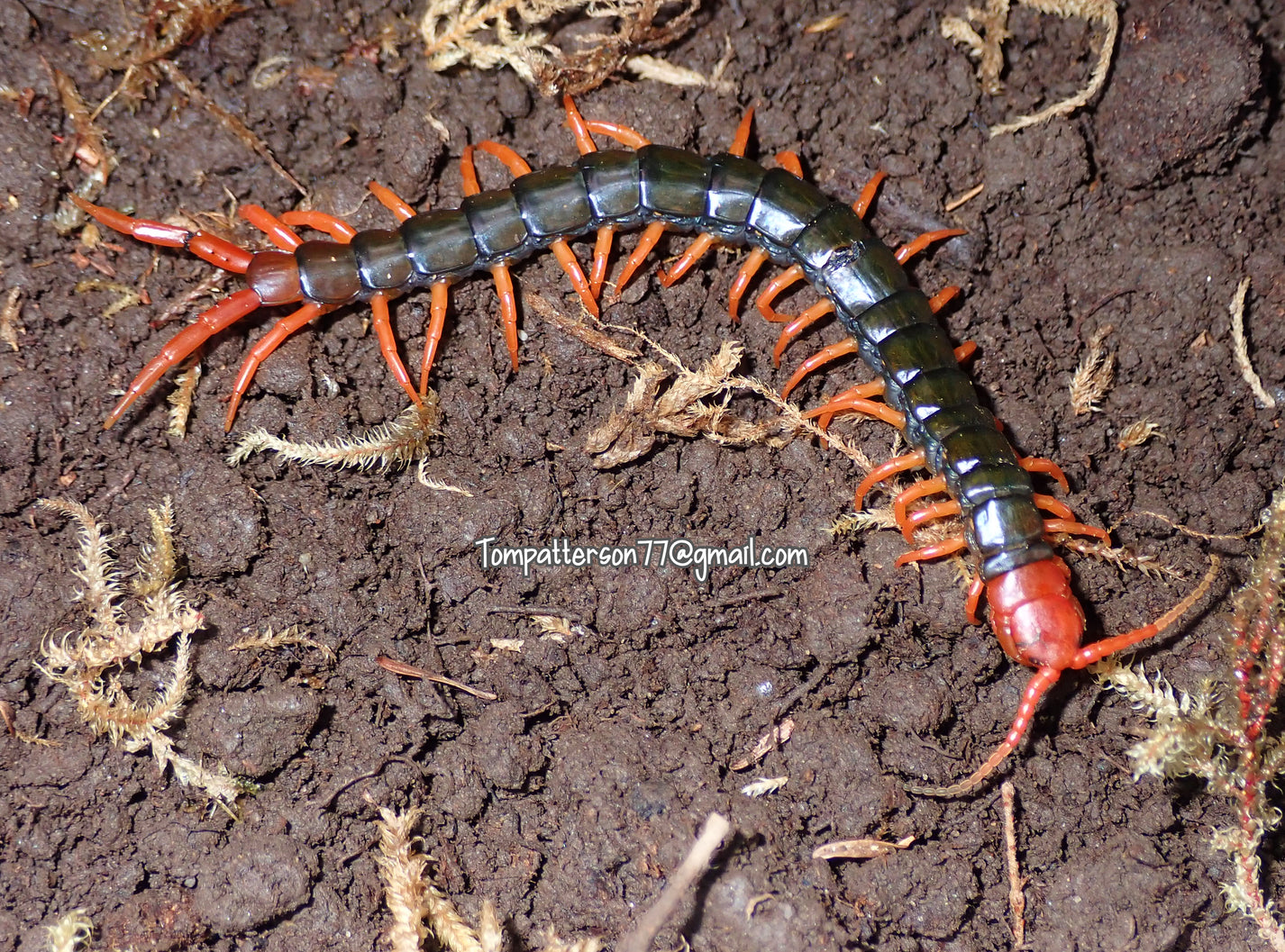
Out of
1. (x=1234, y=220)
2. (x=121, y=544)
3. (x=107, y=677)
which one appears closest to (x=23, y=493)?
(x=121, y=544)

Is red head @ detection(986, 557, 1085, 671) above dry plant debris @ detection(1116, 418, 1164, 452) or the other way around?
the other way around

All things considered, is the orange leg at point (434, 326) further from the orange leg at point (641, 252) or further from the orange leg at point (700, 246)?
the orange leg at point (700, 246)

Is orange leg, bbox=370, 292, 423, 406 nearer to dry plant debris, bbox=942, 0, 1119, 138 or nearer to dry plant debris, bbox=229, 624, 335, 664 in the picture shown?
dry plant debris, bbox=229, 624, 335, 664

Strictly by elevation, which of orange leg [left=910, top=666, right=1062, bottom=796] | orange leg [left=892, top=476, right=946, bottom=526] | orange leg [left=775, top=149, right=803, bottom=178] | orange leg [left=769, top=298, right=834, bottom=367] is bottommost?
orange leg [left=910, top=666, right=1062, bottom=796]

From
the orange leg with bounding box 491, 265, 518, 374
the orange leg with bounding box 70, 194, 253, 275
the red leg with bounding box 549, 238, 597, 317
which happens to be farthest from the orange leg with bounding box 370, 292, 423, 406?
the red leg with bounding box 549, 238, 597, 317

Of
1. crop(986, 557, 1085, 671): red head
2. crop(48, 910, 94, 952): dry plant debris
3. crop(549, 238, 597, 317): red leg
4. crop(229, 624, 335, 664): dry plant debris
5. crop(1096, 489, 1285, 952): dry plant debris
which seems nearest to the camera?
crop(48, 910, 94, 952): dry plant debris

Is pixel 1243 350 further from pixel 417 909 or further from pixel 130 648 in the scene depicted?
pixel 130 648

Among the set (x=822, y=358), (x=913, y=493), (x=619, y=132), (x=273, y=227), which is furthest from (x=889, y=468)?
(x=273, y=227)
